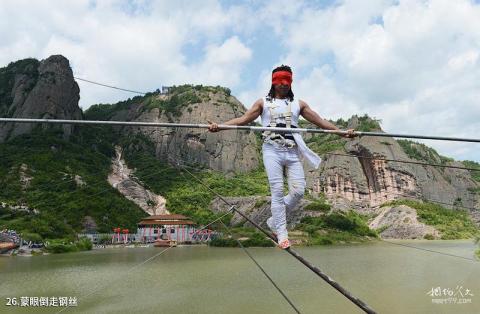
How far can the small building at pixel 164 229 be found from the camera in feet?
176

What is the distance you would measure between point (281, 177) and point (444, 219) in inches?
1803

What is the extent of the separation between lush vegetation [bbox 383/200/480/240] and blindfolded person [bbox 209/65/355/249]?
29.7 meters

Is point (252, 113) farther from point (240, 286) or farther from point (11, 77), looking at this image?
point (11, 77)

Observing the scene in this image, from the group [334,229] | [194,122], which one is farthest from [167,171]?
[194,122]

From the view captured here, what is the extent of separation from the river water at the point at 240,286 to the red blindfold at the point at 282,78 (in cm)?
899

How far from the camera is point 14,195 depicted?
166 ft

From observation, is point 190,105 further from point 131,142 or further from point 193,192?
point 193,192

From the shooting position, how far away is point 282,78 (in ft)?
10.3

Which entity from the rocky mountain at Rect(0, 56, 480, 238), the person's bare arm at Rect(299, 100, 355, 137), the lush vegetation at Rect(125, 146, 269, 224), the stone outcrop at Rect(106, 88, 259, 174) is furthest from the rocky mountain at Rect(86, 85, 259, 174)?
the person's bare arm at Rect(299, 100, 355, 137)

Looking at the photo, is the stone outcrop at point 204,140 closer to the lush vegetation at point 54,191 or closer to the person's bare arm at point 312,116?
the lush vegetation at point 54,191

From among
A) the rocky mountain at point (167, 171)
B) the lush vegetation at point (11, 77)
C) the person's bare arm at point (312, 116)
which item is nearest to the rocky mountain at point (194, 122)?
the rocky mountain at point (167, 171)

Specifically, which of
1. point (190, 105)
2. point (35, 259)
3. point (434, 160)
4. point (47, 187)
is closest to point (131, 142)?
point (190, 105)

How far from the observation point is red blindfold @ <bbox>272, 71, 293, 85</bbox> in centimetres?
313

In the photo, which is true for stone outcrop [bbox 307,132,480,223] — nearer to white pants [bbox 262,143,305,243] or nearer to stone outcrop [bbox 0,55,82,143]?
stone outcrop [bbox 0,55,82,143]
